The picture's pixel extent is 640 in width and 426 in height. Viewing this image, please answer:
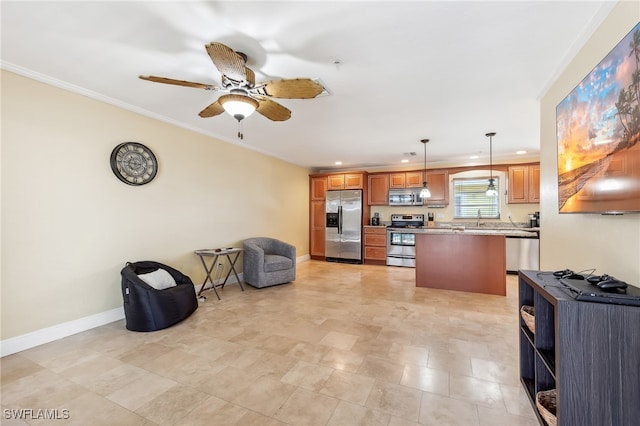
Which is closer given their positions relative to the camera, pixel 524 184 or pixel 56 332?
pixel 56 332

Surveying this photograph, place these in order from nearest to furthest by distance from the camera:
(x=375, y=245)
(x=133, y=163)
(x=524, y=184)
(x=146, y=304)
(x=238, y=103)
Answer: (x=238, y=103)
(x=146, y=304)
(x=133, y=163)
(x=524, y=184)
(x=375, y=245)

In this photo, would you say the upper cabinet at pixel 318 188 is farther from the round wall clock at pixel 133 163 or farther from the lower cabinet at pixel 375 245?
the round wall clock at pixel 133 163

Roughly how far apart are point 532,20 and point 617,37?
18.7 inches

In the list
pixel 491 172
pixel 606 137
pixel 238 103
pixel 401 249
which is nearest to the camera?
pixel 606 137

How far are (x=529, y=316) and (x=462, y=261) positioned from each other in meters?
2.77

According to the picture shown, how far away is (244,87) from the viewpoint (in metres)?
2.29

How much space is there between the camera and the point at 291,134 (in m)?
4.40

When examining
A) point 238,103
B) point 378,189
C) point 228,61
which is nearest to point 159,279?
point 238,103

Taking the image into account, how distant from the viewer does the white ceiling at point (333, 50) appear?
1.73 metres

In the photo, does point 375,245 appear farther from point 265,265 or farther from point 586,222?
point 586,222

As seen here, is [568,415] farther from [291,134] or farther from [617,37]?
[291,134]

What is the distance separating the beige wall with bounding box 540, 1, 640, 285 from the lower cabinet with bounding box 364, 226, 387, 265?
3.88 metres

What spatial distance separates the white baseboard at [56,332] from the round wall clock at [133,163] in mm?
1603

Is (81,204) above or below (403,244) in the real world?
above
